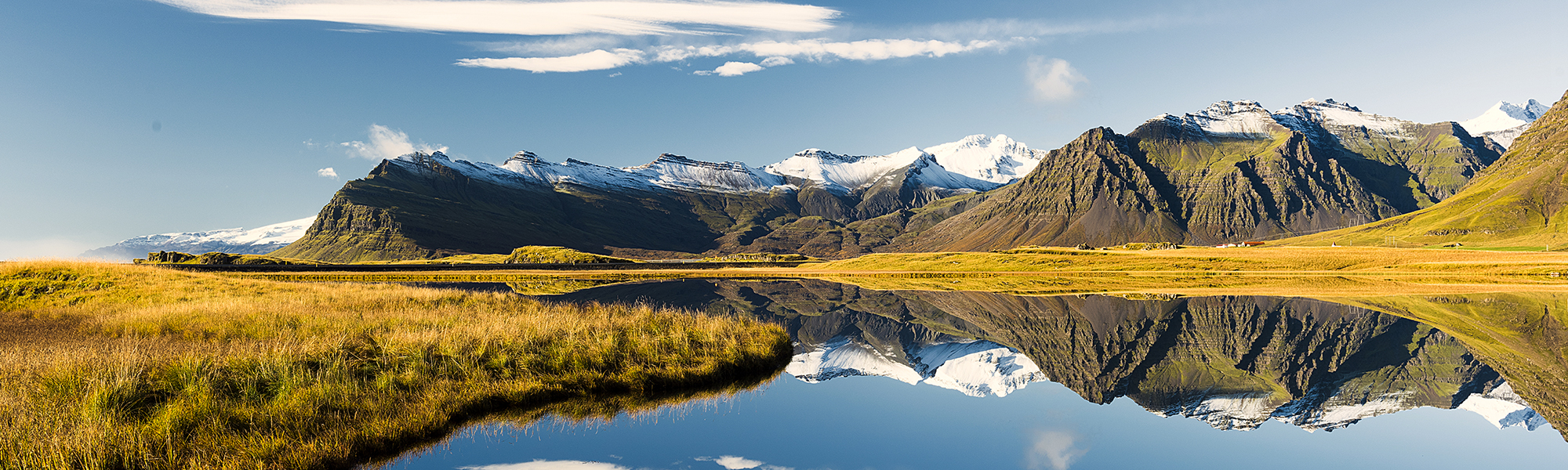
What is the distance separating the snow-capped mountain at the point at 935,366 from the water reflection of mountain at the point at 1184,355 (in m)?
0.10

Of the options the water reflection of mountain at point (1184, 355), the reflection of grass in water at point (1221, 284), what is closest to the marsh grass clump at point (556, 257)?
the reflection of grass in water at point (1221, 284)

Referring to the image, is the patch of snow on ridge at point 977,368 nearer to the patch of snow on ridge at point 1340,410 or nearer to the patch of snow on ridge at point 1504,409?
the patch of snow on ridge at point 1340,410

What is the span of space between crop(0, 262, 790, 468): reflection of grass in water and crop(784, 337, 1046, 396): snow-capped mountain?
5.97 ft

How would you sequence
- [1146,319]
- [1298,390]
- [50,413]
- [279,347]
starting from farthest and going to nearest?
[1146,319] < [1298,390] < [279,347] < [50,413]

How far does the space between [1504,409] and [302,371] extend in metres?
31.2

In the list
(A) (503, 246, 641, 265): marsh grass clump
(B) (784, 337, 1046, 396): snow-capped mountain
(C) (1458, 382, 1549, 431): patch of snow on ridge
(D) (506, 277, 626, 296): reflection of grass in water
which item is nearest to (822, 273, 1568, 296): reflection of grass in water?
(D) (506, 277, 626, 296): reflection of grass in water

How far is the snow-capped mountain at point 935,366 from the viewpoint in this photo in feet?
77.3

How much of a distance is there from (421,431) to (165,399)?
5.40 m

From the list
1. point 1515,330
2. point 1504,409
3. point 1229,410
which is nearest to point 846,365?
point 1229,410

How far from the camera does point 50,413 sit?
490 inches

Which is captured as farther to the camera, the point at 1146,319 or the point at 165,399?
the point at 1146,319

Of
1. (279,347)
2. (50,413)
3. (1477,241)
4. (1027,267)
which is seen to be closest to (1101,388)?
(279,347)

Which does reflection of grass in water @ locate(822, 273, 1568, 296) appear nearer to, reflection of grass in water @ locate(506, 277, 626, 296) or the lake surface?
the lake surface

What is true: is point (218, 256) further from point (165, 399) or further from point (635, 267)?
point (165, 399)
